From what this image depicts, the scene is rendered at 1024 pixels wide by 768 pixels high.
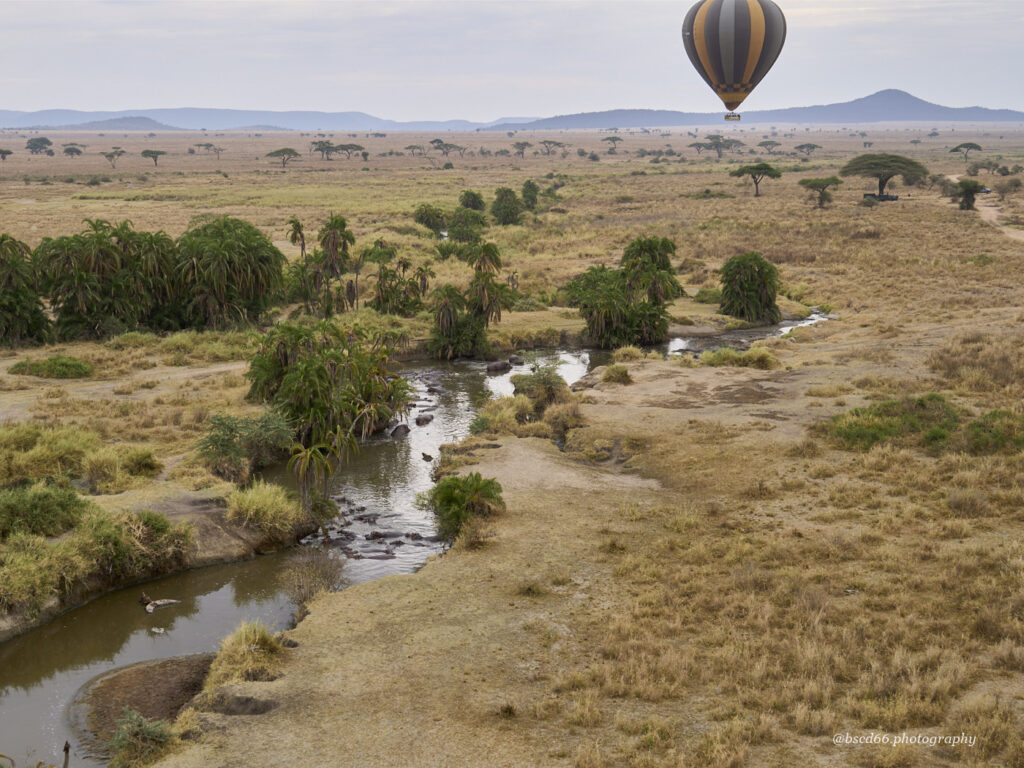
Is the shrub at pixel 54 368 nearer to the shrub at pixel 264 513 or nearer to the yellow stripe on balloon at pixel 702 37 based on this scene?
the shrub at pixel 264 513

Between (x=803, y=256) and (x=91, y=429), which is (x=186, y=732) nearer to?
(x=91, y=429)

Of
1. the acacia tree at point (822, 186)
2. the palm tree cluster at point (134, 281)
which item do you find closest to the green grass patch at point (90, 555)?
the palm tree cluster at point (134, 281)

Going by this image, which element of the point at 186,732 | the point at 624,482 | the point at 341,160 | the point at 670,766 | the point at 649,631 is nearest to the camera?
the point at 670,766

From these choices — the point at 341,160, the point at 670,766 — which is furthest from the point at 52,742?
the point at 341,160

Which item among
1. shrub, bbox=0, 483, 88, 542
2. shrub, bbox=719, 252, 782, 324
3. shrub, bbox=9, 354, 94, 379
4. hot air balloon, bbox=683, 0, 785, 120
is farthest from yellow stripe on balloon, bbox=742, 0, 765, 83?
shrub, bbox=0, 483, 88, 542

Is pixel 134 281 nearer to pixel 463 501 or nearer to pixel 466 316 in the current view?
pixel 466 316

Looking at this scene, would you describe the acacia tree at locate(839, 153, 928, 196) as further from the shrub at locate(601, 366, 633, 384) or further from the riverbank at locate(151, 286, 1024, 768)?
the riverbank at locate(151, 286, 1024, 768)

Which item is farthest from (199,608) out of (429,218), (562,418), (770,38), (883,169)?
(883,169)
